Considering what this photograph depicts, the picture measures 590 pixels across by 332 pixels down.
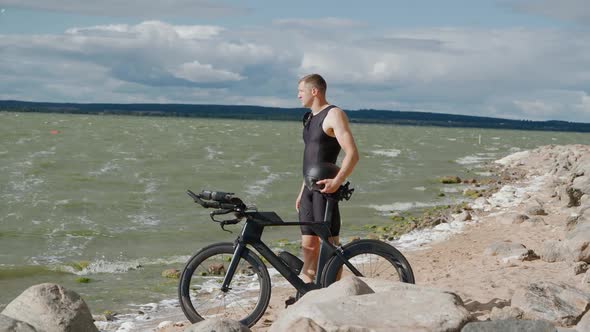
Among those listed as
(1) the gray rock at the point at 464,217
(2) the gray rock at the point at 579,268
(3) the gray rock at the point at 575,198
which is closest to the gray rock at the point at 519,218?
(1) the gray rock at the point at 464,217

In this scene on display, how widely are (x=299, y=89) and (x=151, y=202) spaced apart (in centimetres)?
1776

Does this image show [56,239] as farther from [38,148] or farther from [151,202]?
[38,148]

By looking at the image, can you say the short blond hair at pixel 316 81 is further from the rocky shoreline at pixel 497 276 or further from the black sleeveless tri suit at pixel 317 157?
the rocky shoreline at pixel 497 276

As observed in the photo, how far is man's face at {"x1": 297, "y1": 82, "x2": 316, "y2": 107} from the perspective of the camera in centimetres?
731

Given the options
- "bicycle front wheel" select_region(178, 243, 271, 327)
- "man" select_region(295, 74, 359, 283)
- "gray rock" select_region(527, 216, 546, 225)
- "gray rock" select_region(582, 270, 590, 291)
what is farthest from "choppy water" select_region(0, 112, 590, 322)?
"gray rock" select_region(582, 270, 590, 291)

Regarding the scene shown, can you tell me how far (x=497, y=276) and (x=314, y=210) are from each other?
11.9 ft

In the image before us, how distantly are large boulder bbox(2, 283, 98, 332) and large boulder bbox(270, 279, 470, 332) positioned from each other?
221cm

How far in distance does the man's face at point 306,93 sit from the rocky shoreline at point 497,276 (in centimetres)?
173

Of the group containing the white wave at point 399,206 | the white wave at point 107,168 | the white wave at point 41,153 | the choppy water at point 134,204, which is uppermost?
the white wave at point 399,206

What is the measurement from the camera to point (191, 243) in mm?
17391

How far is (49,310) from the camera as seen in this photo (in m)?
7.24

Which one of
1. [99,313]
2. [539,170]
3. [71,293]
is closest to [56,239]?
[99,313]

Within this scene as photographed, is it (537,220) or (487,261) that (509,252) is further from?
(537,220)

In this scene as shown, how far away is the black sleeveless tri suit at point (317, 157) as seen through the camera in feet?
23.9
